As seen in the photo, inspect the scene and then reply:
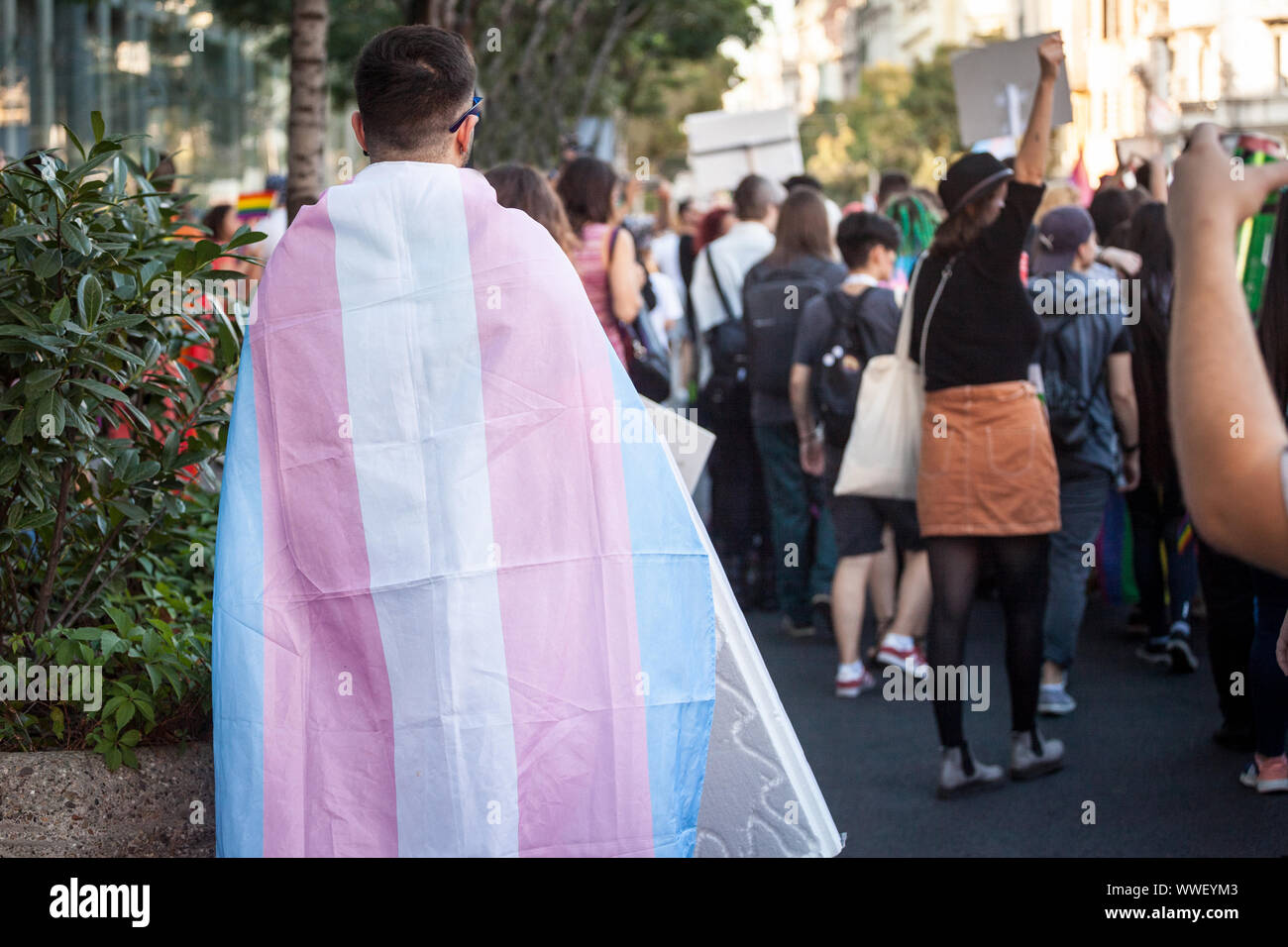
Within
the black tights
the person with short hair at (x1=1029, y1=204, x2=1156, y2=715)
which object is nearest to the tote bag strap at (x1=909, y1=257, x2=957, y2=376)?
the black tights

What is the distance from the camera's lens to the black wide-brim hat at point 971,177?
5.18 metres

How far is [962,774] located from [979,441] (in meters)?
1.09

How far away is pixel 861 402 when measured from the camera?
6.05 meters

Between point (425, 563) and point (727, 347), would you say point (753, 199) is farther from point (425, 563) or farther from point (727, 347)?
point (425, 563)

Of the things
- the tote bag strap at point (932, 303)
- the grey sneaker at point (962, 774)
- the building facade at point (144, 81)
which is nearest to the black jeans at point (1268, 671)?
Answer: the grey sneaker at point (962, 774)

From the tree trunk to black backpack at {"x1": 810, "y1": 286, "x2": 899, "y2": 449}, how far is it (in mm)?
2429

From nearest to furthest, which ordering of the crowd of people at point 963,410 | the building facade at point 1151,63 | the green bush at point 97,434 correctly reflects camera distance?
the green bush at point 97,434 → the crowd of people at point 963,410 → the building facade at point 1151,63

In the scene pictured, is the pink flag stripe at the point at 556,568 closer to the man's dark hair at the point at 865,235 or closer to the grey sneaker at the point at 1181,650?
the man's dark hair at the point at 865,235

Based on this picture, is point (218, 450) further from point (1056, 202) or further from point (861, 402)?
point (1056, 202)

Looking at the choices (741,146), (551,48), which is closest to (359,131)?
(741,146)

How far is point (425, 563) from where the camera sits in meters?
2.94

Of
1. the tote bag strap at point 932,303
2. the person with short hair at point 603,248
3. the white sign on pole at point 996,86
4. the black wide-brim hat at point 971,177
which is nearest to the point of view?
the black wide-brim hat at point 971,177
